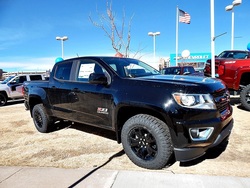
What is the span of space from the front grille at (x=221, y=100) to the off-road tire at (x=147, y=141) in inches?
31.9

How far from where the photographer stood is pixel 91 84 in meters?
4.32

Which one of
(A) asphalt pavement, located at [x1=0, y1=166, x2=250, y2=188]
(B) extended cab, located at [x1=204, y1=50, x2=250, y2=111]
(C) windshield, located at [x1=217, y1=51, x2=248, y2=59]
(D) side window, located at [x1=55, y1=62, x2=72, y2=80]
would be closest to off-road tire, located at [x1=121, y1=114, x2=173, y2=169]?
(A) asphalt pavement, located at [x1=0, y1=166, x2=250, y2=188]

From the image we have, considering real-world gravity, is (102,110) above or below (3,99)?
above

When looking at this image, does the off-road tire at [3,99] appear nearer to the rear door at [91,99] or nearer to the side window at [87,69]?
the rear door at [91,99]

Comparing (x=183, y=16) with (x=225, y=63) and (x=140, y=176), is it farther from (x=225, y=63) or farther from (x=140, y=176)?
(x=140, y=176)

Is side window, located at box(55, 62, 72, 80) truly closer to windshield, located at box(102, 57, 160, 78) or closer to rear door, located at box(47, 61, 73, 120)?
rear door, located at box(47, 61, 73, 120)

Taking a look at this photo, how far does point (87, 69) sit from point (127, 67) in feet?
2.67

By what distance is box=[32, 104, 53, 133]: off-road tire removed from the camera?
5.71 metres

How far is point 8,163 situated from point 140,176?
7.92ft

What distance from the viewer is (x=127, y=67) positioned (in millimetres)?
4465

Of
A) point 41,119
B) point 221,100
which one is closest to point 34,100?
point 41,119

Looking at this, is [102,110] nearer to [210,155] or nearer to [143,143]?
[143,143]

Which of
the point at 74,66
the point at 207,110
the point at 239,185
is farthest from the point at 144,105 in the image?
the point at 74,66

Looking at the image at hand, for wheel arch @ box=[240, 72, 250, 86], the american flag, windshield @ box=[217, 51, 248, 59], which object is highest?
the american flag
